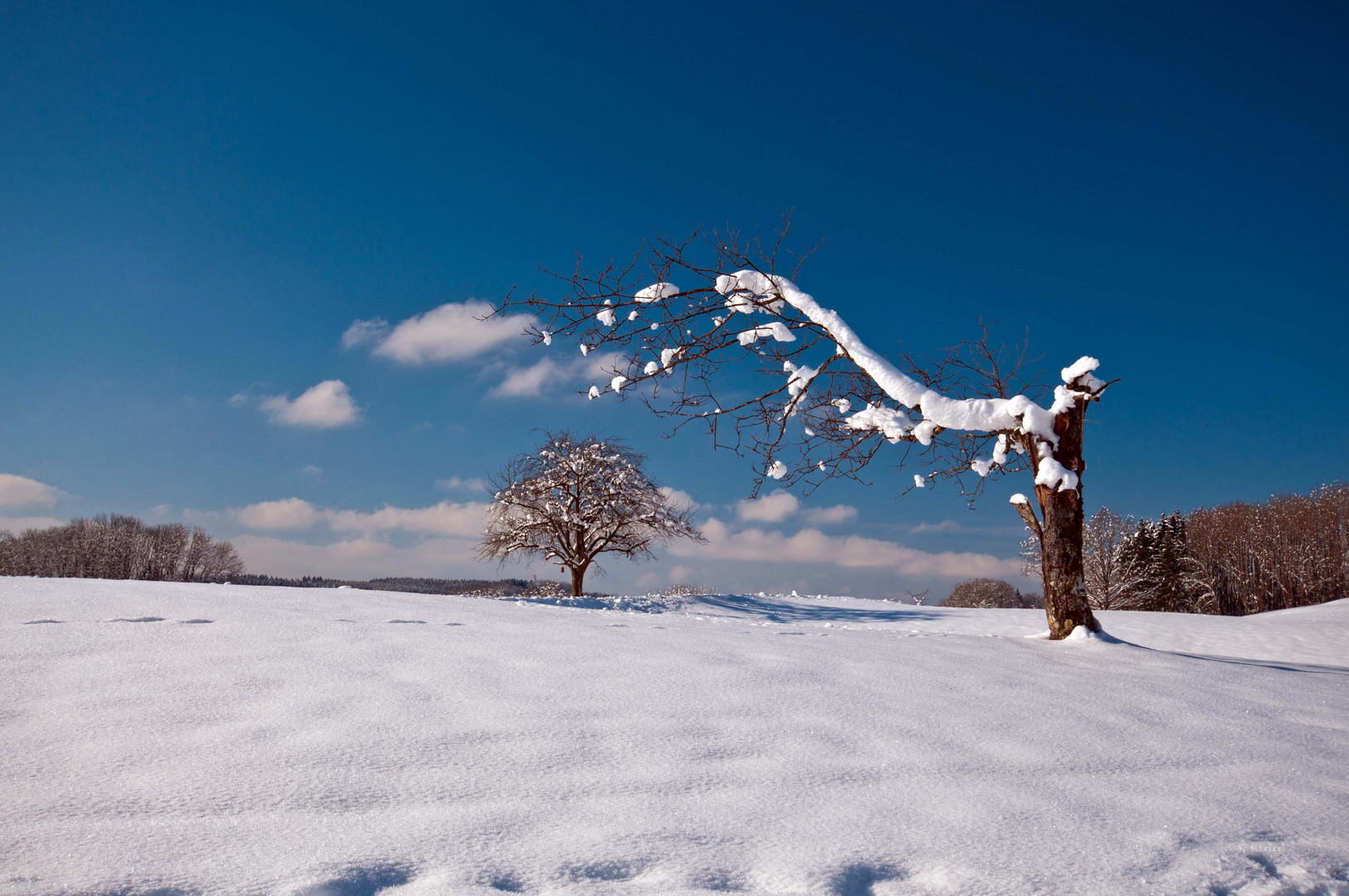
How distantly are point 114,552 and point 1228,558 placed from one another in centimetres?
5217

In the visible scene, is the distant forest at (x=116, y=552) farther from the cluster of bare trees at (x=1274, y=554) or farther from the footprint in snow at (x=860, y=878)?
the cluster of bare trees at (x=1274, y=554)

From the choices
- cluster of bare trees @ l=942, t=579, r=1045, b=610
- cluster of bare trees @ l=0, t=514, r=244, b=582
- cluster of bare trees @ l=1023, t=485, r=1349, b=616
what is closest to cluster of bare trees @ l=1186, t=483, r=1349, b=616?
cluster of bare trees @ l=1023, t=485, r=1349, b=616

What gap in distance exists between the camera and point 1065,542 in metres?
5.66

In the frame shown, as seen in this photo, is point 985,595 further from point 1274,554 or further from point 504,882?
point 504,882

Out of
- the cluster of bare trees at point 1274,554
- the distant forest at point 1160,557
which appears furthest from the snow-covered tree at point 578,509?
the cluster of bare trees at point 1274,554

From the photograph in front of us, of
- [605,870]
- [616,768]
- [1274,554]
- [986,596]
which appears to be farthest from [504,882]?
[1274,554]

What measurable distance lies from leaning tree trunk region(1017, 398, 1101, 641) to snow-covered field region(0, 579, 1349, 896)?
1.71 meters

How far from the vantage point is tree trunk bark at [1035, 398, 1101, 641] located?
5.61 m

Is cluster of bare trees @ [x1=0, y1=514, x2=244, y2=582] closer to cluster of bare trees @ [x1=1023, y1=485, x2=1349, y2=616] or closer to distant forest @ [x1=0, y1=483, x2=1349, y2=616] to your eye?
distant forest @ [x1=0, y1=483, x2=1349, y2=616]

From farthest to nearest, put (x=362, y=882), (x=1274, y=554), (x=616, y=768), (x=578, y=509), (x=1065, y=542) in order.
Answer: (x=1274, y=554) → (x=578, y=509) → (x=1065, y=542) → (x=616, y=768) → (x=362, y=882)

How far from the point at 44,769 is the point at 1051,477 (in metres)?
6.01

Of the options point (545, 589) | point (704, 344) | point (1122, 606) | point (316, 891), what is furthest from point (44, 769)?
point (1122, 606)

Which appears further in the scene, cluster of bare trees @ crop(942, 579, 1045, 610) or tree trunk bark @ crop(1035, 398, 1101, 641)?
cluster of bare trees @ crop(942, 579, 1045, 610)

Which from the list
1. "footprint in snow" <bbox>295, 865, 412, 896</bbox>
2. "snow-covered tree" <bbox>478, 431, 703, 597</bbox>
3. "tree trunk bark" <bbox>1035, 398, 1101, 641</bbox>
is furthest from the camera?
"snow-covered tree" <bbox>478, 431, 703, 597</bbox>
